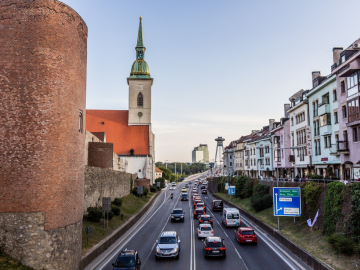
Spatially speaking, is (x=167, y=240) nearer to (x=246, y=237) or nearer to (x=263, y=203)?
(x=246, y=237)

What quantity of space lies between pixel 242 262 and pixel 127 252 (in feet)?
21.6

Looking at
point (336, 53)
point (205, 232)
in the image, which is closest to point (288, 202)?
point (205, 232)

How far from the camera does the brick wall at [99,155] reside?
39.1 meters

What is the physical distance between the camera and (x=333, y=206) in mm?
20406

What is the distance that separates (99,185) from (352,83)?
26092 millimetres

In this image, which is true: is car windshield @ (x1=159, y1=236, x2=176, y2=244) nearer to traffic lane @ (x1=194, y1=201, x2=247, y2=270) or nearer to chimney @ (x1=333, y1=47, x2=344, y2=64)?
traffic lane @ (x1=194, y1=201, x2=247, y2=270)

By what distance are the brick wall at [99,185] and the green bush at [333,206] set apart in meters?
18.1

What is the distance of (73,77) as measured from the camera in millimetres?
17219

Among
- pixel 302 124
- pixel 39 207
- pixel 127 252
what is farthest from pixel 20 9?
pixel 302 124

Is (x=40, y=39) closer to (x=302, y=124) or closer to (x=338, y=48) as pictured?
(x=338, y=48)

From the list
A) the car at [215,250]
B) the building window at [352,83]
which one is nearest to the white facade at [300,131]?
the building window at [352,83]

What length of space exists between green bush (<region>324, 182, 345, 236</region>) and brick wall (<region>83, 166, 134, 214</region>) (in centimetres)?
1806

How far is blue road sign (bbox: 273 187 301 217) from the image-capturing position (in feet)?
74.5

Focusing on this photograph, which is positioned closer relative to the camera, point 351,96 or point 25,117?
point 25,117
